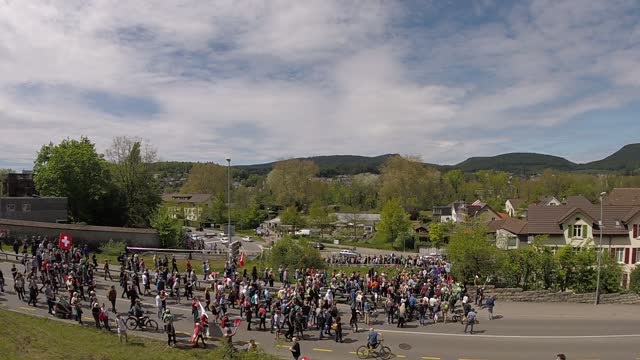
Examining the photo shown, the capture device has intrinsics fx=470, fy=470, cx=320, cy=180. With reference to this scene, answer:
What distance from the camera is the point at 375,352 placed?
20984 millimetres

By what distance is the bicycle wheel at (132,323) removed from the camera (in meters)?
22.3

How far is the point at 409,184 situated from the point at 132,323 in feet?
365

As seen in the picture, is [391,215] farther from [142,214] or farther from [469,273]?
[469,273]

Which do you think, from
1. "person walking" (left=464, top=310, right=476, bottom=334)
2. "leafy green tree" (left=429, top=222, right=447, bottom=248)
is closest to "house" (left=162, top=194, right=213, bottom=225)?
"leafy green tree" (left=429, top=222, right=447, bottom=248)

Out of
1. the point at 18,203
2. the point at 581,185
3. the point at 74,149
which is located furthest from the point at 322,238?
the point at 581,185

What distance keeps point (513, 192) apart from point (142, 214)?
125606 millimetres

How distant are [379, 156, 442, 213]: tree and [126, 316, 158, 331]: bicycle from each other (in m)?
102

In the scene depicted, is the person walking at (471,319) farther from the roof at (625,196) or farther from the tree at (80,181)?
the roof at (625,196)

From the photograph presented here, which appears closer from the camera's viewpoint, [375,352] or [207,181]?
[375,352]

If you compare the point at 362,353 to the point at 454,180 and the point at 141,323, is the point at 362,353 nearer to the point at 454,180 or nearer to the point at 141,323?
the point at 141,323

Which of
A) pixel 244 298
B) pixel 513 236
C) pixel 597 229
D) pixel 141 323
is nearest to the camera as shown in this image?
pixel 141 323

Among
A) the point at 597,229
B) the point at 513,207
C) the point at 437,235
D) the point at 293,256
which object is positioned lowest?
the point at 437,235

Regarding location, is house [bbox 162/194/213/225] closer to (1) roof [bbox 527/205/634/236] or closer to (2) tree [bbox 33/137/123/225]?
(2) tree [bbox 33/137/123/225]

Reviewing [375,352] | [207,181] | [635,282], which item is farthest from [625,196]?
[207,181]
